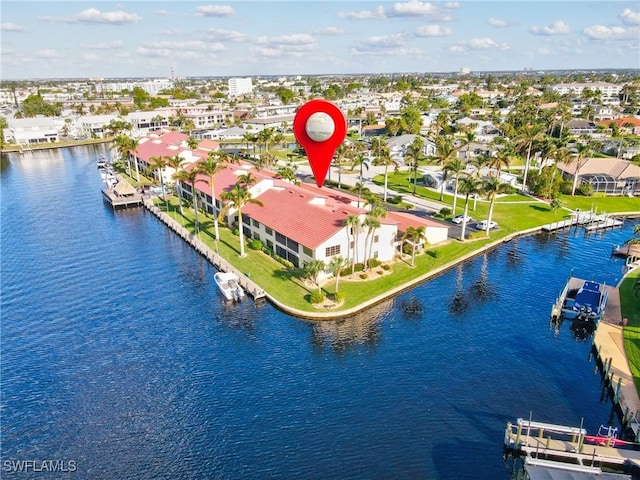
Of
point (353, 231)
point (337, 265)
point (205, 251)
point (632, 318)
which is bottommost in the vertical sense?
point (632, 318)

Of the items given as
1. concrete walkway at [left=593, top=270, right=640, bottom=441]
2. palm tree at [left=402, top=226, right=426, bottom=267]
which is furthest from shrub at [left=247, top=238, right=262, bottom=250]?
concrete walkway at [left=593, top=270, right=640, bottom=441]

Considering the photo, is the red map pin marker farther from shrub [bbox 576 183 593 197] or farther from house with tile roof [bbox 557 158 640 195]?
house with tile roof [bbox 557 158 640 195]

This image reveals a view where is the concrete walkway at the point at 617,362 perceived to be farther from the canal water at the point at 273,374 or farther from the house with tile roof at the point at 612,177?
the house with tile roof at the point at 612,177

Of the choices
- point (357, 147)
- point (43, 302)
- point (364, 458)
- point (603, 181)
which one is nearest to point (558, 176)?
point (603, 181)

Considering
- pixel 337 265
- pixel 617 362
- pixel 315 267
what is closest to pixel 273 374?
pixel 315 267

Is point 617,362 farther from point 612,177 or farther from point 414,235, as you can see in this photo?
point 612,177

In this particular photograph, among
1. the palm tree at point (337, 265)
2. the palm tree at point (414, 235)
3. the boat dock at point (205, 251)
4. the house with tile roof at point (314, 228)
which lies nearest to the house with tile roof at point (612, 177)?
the house with tile roof at point (314, 228)
